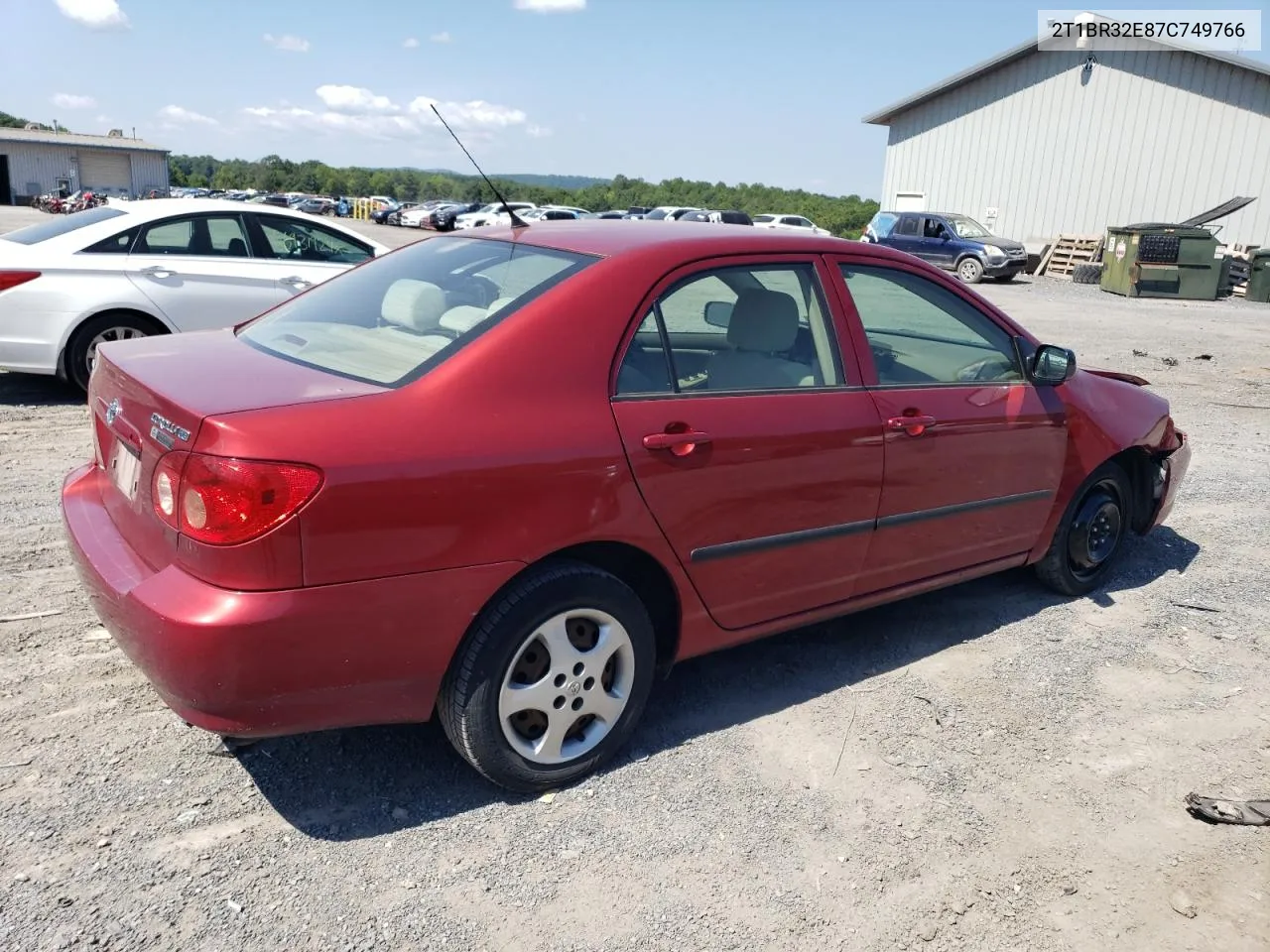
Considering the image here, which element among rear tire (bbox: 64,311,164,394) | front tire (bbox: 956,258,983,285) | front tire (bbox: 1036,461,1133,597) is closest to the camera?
front tire (bbox: 1036,461,1133,597)

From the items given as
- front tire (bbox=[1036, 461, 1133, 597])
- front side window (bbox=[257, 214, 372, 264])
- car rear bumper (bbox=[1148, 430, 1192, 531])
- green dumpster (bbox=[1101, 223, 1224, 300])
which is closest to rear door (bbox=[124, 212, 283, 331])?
front side window (bbox=[257, 214, 372, 264])

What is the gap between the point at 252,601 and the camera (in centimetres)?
252

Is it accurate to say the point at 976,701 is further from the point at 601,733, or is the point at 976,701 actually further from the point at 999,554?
the point at 601,733

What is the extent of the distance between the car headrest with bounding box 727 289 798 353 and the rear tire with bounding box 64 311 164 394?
531 cm

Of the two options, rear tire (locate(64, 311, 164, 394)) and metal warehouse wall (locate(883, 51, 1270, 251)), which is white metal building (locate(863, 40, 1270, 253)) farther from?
rear tire (locate(64, 311, 164, 394))

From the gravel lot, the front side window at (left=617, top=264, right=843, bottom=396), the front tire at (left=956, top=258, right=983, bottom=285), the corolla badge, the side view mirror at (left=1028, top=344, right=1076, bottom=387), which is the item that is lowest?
the gravel lot

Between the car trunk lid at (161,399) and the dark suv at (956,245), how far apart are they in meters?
24.3

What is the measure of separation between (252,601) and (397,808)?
34.8 inches

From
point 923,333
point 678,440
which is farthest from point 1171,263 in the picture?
point 678,440

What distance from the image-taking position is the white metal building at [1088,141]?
2820 centimetres

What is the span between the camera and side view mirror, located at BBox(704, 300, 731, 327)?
3.68 m

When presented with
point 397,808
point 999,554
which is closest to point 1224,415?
point 999,554

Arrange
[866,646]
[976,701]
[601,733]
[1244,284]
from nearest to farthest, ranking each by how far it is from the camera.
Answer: [601,733], [976,701], [866,646], [1244,284]

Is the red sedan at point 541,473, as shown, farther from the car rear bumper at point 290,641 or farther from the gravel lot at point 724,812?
the gravel lot at point 724,812
